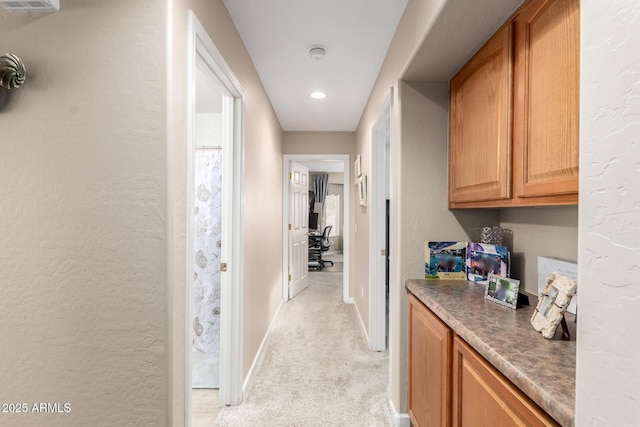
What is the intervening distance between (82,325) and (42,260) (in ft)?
0.88

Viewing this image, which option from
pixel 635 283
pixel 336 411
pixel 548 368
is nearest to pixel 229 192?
pixel 336 411

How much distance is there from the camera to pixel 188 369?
49.8 inches

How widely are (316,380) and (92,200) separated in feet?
6.56

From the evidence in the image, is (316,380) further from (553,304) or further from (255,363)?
(553,304)

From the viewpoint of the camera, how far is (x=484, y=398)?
104 centimetres

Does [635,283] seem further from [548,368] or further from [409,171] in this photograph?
[409,171]

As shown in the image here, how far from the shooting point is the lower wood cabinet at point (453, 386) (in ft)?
2.92

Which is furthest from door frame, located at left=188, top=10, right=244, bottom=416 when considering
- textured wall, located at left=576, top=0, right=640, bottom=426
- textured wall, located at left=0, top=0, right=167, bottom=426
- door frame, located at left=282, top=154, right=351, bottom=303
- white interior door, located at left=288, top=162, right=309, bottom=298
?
white interior door, located at left=288, top=162, right=309, bottom=298

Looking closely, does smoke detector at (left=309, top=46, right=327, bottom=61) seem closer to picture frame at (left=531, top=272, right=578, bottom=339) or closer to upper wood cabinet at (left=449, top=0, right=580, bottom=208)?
upper wood cabinet at (left=449, top=0, right=580, bottom=208)

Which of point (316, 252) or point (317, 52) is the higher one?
point (317, 52)

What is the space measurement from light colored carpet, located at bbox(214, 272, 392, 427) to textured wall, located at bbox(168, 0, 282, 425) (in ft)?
0.74

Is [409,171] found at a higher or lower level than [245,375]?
higher

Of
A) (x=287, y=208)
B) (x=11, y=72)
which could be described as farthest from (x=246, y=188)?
(x=287, y=208)

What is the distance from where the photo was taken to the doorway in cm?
129
